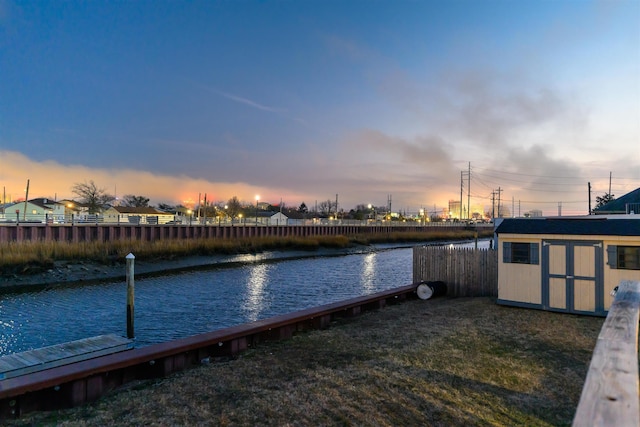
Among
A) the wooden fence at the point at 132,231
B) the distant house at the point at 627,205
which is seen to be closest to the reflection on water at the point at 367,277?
the distant house at the point at 627,205

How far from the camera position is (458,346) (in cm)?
868

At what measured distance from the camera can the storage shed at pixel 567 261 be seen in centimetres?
1101

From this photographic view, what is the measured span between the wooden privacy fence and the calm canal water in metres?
5.02

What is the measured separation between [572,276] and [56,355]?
13204 mm

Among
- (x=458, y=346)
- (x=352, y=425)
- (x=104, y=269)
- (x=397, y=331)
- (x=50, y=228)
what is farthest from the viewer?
(x=50, y=228)

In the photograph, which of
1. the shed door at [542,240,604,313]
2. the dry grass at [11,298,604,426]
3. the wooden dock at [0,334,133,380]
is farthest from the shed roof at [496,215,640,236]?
the wooden dock at [0,334,133,380]

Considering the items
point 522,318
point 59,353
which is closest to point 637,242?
point 522,318

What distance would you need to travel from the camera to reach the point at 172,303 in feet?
61.6

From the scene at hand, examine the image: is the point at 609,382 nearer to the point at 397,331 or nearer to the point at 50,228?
the point at 397,331

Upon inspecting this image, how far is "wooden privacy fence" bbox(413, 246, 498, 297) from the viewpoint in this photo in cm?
1517

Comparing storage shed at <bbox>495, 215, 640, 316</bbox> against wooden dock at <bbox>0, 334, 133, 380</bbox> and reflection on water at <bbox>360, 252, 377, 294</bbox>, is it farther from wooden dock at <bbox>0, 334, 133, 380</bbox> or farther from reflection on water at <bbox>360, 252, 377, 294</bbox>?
wooden dock at <bbox>0, 334, 133, 380</bbox>

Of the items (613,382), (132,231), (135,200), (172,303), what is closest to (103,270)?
(172,303)

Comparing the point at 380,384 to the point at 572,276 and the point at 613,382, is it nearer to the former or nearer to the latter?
the point at 613,382

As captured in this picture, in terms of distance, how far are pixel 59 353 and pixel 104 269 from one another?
2235 cm
